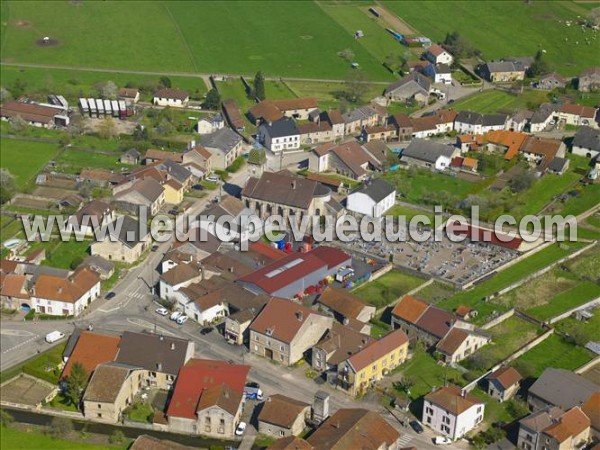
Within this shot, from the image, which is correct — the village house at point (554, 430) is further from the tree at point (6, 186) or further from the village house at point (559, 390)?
the tree at point (6, 186)

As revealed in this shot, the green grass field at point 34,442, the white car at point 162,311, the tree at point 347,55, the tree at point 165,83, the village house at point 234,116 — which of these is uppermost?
the green grass field at point 34,442

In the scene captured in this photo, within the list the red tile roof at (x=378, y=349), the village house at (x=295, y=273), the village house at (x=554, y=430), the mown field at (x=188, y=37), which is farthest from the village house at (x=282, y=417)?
the mown field at (x=188, y=37)

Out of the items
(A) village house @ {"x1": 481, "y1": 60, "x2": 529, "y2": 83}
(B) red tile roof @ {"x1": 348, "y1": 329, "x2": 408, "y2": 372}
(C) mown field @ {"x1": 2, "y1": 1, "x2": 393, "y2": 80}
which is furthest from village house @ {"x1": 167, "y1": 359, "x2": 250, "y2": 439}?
(A) village house @ {"x1": 481, "y1": 60, "x2": 529, "y2": 83}

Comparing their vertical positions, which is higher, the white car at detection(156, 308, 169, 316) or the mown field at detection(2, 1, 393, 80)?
the white car at detection(156, 308, 169, 316)

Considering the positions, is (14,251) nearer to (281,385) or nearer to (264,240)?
(264,240)

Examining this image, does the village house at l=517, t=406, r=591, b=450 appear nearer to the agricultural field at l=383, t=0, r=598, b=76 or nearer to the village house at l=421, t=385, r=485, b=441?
the village house at l=421, t=385, r=485, b=441

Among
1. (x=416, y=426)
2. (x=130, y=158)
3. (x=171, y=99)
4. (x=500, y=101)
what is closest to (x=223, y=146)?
(x=130, y=158)
